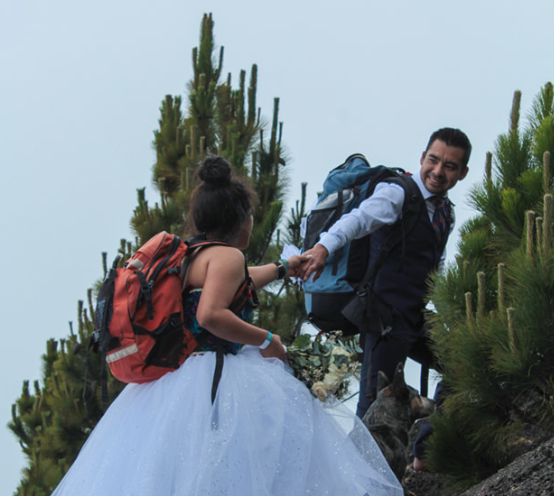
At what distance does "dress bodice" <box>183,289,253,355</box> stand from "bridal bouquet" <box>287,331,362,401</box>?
1.17ft

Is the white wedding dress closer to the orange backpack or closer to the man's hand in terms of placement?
the orange backpack

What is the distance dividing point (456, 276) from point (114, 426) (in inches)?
72.4

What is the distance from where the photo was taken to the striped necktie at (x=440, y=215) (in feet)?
13.8

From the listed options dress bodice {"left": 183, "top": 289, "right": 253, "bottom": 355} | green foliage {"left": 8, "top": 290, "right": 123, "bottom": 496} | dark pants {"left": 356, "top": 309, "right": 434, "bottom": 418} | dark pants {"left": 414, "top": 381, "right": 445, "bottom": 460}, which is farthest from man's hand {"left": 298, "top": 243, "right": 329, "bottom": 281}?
green foliage {"left": 8, "top": 290, "right": 123, "bottom": 496}

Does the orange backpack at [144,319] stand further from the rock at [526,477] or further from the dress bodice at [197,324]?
the rock at [526,477]

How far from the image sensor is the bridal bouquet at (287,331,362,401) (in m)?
3.07

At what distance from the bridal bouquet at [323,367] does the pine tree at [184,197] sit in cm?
386

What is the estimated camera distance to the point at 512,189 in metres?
3.95

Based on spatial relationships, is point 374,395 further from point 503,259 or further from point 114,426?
point 114,426

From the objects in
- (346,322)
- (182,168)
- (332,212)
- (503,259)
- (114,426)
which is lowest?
(114,426)

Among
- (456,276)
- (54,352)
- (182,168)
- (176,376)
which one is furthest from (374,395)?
(54,352)

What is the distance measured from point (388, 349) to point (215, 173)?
1.60 metres

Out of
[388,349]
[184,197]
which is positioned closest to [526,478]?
[388,349]

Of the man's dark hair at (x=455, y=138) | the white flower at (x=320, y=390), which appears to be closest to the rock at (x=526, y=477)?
the white flower at (x=320, y=390)
